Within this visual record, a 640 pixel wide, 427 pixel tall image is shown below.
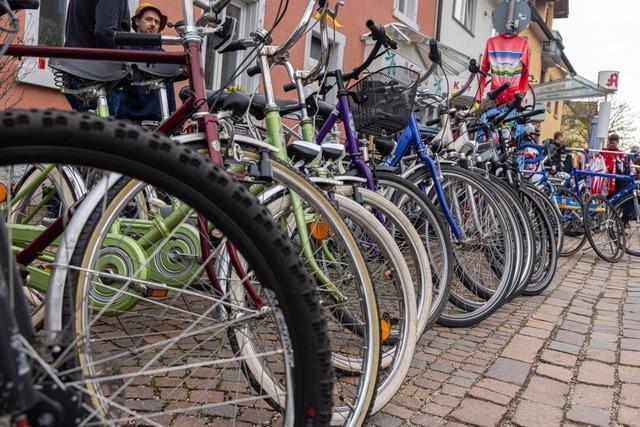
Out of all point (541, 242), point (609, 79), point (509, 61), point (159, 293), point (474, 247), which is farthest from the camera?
point (609, 79)

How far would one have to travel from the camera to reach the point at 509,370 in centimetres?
293

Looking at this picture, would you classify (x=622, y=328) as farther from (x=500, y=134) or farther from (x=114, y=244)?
(x=114, y=244)

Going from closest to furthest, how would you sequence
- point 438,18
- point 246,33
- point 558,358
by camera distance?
point 558,358 < point 246,33 < point 438,18

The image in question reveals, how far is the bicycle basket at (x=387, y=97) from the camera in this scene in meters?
3.13

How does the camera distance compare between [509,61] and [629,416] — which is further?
[509,61]

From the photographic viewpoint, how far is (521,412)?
7.93 ft

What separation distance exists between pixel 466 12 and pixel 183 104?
17.0 meters

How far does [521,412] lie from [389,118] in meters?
1.55

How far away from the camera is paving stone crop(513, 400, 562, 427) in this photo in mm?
2328

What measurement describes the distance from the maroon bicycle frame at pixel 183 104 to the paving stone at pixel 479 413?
1.16 metres

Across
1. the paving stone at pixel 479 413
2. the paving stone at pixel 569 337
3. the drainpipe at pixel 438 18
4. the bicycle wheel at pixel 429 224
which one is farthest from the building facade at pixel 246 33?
the paving stone at pixel 569 337

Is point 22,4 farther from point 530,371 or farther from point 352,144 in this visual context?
point 530,371

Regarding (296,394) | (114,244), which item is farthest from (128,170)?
(114,244)

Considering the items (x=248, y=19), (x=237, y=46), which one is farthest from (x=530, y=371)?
(x=248, y=19)
